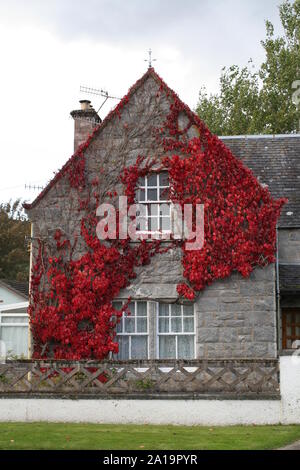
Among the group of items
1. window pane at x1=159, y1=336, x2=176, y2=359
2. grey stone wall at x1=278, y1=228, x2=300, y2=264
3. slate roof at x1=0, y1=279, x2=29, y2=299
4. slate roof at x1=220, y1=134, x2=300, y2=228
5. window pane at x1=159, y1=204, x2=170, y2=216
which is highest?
slate roof at x1=220, y1=134, x2=300, y2=228

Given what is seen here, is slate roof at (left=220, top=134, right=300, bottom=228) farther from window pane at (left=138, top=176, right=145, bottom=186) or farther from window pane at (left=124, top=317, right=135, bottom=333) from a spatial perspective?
window pane at (left=124, top=317, right=135, bottom=333)

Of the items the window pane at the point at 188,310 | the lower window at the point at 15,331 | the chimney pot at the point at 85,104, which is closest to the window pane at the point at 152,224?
the window pane at the point at 188,310

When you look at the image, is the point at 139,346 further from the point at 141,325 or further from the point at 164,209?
the point at 164,209

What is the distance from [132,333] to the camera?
58.6 feet

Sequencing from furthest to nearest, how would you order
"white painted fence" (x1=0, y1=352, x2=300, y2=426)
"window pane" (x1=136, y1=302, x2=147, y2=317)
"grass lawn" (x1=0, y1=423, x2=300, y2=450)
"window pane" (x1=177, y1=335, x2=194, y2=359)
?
"window pane" (x1=136, y1=302, x2=147, y2=317)
"window pane" (x1=177, y1=335, x2=194, y2=359)
"white painted fence" (x1=0, y1=352, x2=300, y2=426)
"grass lawn" (x1=0, y1=423, x2=300, y2=450)

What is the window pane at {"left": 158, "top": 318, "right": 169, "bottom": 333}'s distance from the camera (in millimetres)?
17797

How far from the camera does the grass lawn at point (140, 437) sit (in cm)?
1161

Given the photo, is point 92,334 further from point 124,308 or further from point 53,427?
point 53,427

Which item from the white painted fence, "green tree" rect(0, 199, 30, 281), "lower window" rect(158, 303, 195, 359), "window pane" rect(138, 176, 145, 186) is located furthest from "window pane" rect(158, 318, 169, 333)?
"green tree" rect(0, 199, 30, 281)

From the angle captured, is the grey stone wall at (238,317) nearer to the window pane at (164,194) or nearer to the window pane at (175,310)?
the window pane at (175,310)

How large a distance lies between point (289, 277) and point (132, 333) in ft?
15.0

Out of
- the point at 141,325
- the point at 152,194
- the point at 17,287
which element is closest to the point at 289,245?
the point at 152,194

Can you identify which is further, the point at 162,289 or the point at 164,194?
the point at 164,194
